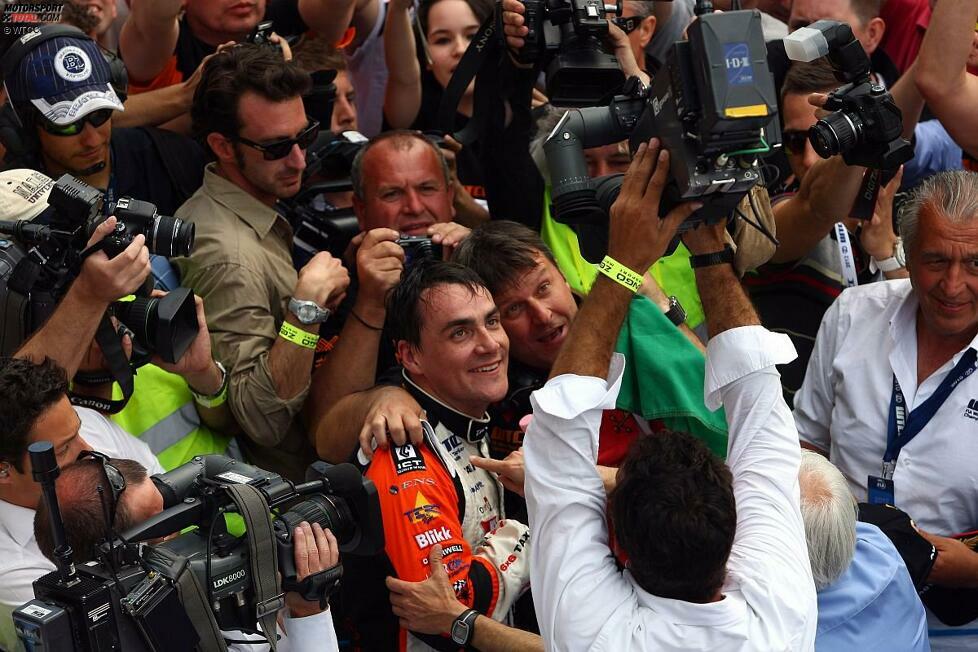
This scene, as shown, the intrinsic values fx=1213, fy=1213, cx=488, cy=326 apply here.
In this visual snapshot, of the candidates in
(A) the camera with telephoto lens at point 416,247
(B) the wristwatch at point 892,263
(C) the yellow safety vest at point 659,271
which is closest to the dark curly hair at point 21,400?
(A) the camera with telephoto lens at point 416,247

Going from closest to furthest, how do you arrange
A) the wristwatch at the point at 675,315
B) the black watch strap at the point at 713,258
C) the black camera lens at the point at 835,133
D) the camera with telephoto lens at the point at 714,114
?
the camera with telephoto lens at the point at 714,114, the black watch strap at the point at 713,258, the black camera lens at the point at 835,133, the wristwatch at the point at 675,315

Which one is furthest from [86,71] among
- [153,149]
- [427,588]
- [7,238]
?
[427,588]

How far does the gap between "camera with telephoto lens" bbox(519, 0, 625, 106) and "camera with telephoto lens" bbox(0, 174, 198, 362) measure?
4.49ft

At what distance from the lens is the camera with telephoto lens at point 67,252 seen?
3279 millimetres

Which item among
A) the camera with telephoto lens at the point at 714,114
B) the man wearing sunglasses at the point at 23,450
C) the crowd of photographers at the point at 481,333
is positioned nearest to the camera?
the camera with telephoto lens at the point at 714,114

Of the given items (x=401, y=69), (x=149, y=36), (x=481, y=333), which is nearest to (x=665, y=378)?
(x=481, y=333)

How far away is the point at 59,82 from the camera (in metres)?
3.96

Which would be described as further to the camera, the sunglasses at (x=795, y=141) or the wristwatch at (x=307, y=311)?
the sunglasses at (x=795, y=141)

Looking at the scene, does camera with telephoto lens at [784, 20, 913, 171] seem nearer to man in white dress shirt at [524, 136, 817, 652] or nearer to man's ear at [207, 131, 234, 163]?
man in white dress shirt at [524, 136, 817, 652]

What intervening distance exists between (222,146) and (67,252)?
1.17 metres

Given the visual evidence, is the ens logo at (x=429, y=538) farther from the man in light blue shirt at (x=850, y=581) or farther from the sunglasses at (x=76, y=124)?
the sunglasses at (x=76, y=124)

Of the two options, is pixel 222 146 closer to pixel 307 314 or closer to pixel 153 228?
pixel 307 314

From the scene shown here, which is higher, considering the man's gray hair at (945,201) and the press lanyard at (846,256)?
the man's gray hair at (945,201)

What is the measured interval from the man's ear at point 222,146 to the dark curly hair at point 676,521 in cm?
238
